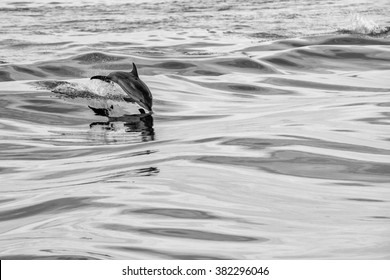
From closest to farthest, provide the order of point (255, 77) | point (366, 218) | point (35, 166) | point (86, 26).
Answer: point (366, 218)
point (35, 166)
point (255, 77)
point (86, 26)

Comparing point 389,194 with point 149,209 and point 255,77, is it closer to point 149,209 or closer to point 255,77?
point 149,209

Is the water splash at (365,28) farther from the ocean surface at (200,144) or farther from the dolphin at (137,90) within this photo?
the dolphin at (137,90)

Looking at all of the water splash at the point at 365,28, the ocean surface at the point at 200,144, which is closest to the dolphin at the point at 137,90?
the ocean surface at the point at 200,144

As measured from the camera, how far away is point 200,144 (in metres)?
12.2

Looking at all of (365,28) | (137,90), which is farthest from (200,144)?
(365,28)

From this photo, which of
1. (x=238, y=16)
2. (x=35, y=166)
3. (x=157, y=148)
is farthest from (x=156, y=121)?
(x=238, y=16)

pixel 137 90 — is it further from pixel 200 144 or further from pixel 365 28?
pixel 365 28

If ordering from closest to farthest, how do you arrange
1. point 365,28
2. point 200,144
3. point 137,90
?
point 200,144
point 137,90
point 365,28

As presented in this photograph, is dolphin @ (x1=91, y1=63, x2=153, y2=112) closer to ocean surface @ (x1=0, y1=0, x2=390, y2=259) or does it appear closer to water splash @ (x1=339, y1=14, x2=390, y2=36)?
ocean surface @ (x1=0, y1=0, x2=390, y2=259)

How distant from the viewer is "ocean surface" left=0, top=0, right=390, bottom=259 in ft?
26.6

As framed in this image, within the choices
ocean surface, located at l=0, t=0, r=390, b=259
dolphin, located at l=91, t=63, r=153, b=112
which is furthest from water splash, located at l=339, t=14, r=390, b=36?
dolphin, located at l=91, t=63, r=153, b=112

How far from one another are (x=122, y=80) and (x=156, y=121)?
1.09 m

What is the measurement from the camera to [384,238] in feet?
26.1

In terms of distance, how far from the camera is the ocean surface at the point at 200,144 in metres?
8.12
